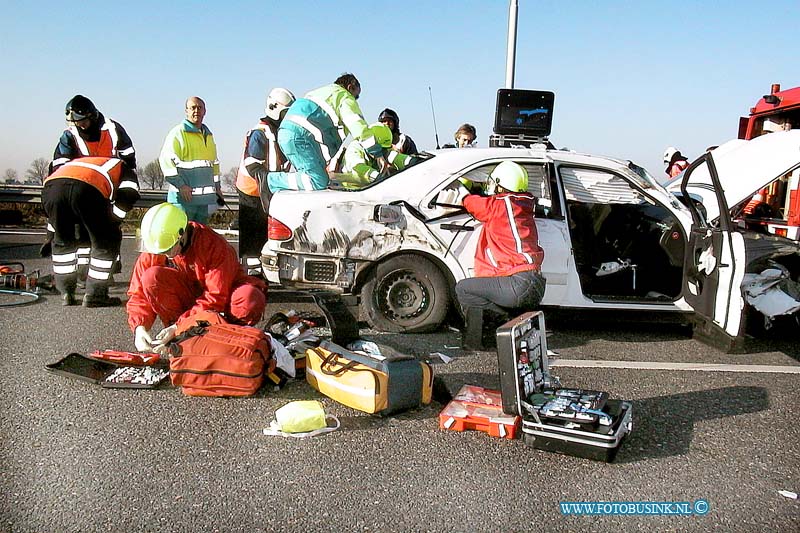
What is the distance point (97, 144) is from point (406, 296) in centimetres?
371

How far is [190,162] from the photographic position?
7.11 metres

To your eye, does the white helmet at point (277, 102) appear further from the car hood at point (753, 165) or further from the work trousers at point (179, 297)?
the car hood at point (753, 165)

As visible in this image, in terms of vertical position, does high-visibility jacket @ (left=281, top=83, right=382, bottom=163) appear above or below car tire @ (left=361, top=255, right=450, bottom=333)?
above

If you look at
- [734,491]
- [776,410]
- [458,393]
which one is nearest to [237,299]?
[458,393]

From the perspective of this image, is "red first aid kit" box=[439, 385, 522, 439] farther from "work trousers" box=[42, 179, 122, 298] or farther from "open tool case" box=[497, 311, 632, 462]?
"work trousers" box=[42, 179, 122, 298]

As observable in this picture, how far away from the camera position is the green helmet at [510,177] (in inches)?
199

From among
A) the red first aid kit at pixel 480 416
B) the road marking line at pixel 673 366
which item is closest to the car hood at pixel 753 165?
the road marking line at pixel 673 366

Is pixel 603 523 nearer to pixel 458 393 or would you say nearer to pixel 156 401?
pixel 458 393

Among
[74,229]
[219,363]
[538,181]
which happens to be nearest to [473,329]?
[538,181]

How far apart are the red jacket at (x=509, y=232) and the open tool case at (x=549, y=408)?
127 cm

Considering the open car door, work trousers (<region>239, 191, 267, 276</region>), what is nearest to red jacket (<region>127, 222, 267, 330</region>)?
work trousers (<region>239, 191, 267, 276</region>)

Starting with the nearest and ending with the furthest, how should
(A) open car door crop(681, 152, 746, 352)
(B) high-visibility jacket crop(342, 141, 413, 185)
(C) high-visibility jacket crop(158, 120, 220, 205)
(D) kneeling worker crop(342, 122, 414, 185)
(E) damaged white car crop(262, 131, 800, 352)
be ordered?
(A) open car door crop(681, 152, 746, 352)
(E) damaged white car crop(262, 131, 800, 352)
(C) high-visibility jacket crop(158, 120, 220, 205)
(D) kneeling worker crop(342, 122, 414, 185)
(B) high-visibility jacket crop(342, 141, 413, 185)

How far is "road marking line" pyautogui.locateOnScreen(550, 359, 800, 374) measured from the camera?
15.6ft

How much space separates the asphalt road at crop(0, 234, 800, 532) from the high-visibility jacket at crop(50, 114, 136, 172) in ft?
9.40
